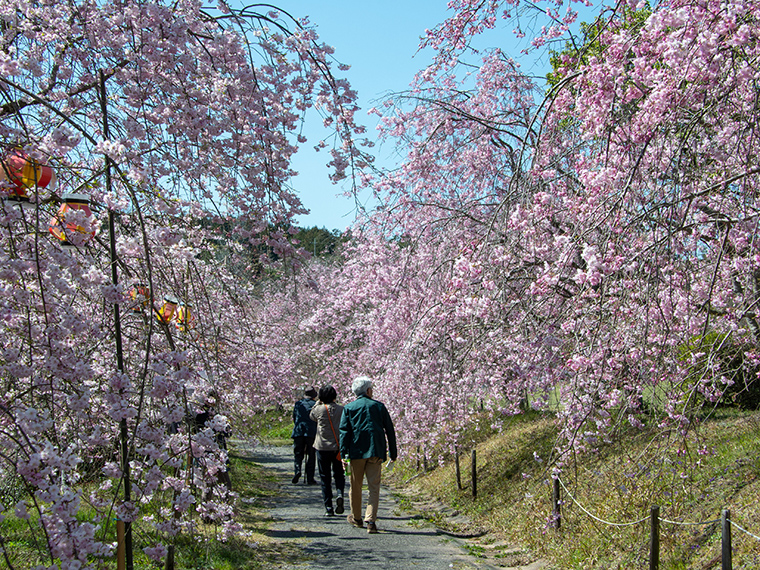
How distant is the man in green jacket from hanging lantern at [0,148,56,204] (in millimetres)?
4067

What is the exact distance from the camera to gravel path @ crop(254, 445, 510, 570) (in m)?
5.29

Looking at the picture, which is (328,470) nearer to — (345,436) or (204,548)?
(345,436)

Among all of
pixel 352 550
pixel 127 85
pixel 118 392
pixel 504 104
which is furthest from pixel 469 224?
pixel 118 392

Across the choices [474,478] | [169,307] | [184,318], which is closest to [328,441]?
[474,478]

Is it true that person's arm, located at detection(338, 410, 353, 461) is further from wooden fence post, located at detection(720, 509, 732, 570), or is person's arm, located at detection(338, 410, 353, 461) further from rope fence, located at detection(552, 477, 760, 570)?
wooden fence post, located at detection(720, 509, 732, 570)

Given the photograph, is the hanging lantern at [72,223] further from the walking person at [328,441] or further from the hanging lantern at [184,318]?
the walking person at [328,441]

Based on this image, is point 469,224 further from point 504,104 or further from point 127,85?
point 127,85

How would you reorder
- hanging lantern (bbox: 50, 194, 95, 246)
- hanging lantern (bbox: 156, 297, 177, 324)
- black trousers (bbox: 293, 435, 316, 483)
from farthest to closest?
black trousers (bbox: 293, 435, 316, 483) → hanging lantern (bbox: 156, 297, 177, 324) → hanging lantern (bbox: 50, 194, 95, 246)

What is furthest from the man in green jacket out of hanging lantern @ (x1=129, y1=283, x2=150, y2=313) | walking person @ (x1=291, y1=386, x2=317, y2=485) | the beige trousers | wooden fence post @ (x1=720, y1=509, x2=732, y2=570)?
hanging lantern @ (x1=129, y1=283, x2=150, y2=313)

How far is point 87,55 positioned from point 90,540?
286 cm

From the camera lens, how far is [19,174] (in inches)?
106

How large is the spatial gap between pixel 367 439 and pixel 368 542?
38.0 inches

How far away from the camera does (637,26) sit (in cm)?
376

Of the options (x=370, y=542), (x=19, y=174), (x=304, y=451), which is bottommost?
(x=370, y=542)
